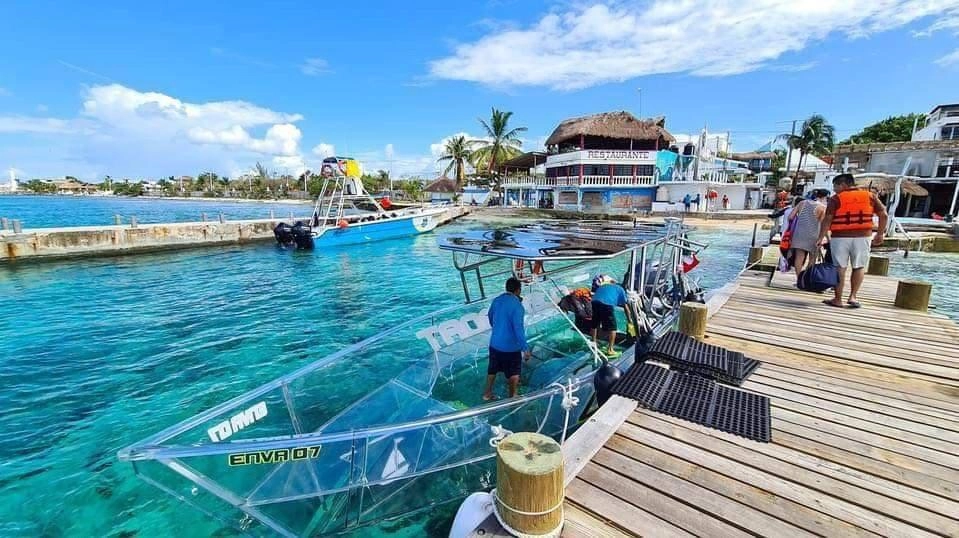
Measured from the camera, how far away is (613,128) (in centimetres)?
4194

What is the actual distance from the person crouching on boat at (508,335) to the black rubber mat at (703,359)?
1.51m

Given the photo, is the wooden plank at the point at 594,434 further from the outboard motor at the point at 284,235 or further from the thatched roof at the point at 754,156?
the thatched roof at the point at 754,156

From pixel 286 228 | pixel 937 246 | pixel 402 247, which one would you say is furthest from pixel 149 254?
pixel 937 246

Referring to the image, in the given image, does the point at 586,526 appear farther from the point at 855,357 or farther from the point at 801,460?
the point at 855,357

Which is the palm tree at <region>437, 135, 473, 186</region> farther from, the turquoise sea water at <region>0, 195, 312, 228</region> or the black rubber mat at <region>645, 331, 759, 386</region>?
the black rubber mat at <region>645, 331, 759, 386</region>

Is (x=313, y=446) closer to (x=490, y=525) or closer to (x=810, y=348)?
(x=490, y=525)

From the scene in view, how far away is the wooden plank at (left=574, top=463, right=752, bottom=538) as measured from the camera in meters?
2.37

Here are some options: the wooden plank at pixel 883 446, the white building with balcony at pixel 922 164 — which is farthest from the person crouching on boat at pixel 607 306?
the white building with balcony at pixel 922 164

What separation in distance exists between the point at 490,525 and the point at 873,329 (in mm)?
6439

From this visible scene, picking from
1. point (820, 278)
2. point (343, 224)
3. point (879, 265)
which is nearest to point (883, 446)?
point (820, 278)

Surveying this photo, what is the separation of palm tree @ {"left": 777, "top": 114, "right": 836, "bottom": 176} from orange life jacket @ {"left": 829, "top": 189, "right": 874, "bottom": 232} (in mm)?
54596

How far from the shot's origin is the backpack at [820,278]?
7.10 meters

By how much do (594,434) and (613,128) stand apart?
143 feet

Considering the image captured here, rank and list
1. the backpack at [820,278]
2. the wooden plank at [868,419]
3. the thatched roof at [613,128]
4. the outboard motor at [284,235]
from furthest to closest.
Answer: the thatched roof at [613,128] < the outboard motor at [284,235] < the backpack at [820,278] < the wooden plank at [868,419]
